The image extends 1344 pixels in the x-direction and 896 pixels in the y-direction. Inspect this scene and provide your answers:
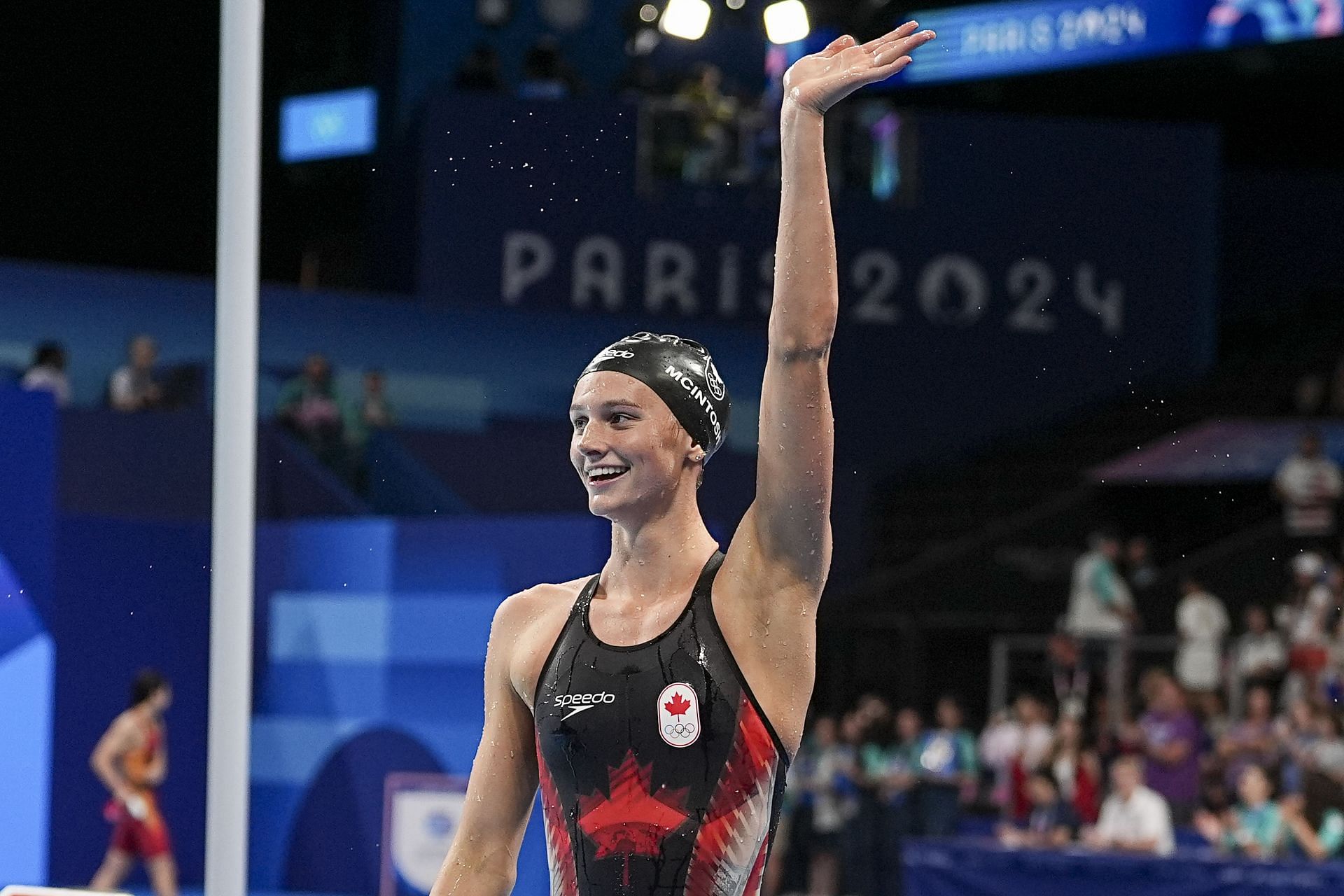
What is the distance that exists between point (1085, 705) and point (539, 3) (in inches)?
408

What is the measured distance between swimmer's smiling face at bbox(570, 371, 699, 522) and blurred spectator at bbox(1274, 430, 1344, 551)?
41.2 feet

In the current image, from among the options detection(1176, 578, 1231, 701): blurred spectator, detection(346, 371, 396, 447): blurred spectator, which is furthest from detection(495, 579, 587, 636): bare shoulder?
detection(346, 371, 396, 447): blurred spectator

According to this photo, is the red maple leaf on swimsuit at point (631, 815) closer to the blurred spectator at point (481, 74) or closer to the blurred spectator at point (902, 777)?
the blurred spectator at point (902, 777)

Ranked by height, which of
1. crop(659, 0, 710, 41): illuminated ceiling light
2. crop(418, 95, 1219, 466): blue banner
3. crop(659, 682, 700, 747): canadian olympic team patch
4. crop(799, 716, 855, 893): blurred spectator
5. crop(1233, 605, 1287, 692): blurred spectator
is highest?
crop(418, 95, 1219, 466): blue banner

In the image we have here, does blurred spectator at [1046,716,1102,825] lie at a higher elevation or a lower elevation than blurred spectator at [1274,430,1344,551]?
lower

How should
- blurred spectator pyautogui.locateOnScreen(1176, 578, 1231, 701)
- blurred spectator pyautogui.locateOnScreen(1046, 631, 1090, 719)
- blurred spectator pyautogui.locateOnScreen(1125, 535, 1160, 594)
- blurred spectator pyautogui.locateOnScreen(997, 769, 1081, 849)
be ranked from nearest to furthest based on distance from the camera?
blurred spectator pyautogui.locateOnScreen(997, 769, 1081, 849), blurred spectator pyautogui.locateOnScreen(1176, 578, 1231, 701), blurred spectator pyautogui.locateOnScreen(1046, 631, 1090, 719), blurred spectator pyautogui.locateOnScreen(1125, 535, 1160, 594)

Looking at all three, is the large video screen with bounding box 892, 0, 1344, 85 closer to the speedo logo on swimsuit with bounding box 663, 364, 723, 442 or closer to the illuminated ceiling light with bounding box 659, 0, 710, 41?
the illuminated ceiling light with bounding box 659, 0, 710, 41

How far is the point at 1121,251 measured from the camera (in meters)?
19.1

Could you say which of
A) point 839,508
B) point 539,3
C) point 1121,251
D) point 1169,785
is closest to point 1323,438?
point 1121,251

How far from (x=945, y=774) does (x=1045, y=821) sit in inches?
59.7

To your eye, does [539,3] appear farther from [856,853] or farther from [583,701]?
[583,701]

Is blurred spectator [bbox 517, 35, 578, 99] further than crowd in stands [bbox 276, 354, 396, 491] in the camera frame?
Yes

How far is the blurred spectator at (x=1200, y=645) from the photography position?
1313 centimetres

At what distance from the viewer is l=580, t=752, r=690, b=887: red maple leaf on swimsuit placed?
292cm
